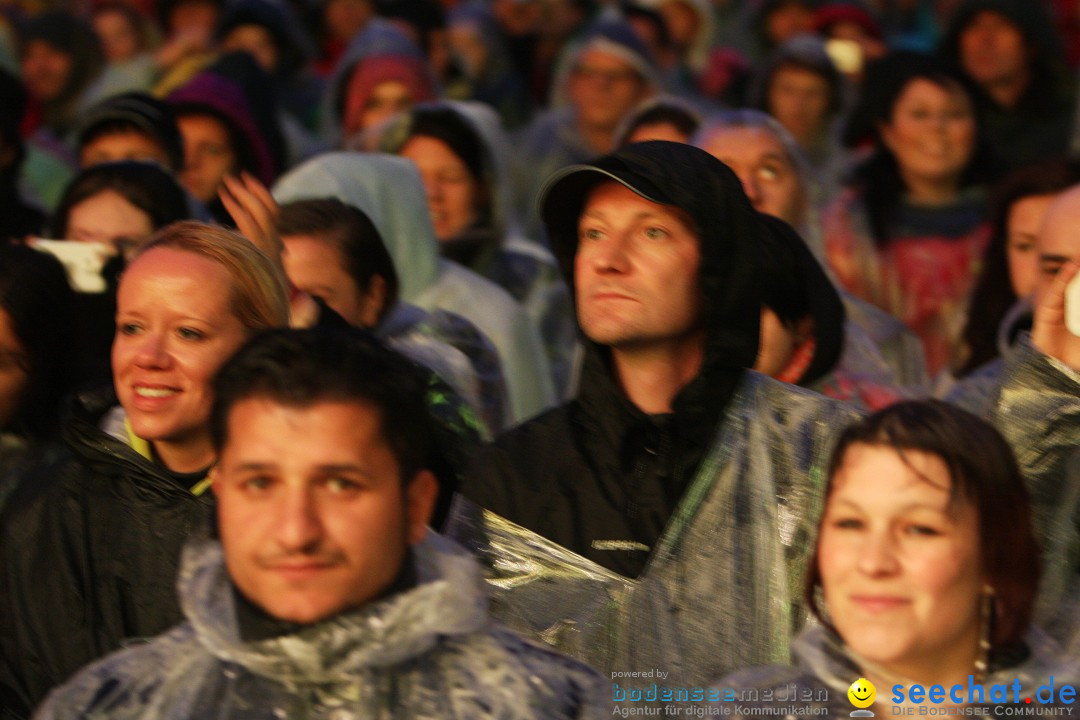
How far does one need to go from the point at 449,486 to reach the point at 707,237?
→ 826mm

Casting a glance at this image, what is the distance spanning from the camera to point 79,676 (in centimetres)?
327

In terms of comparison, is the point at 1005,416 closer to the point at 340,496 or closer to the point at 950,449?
the point at 950,449

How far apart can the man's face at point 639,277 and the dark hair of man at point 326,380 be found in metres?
1.00

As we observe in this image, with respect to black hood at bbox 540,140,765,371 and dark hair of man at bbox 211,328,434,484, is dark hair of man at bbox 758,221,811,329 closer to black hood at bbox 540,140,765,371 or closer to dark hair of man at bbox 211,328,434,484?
black hood at bbox 540,140,765,371

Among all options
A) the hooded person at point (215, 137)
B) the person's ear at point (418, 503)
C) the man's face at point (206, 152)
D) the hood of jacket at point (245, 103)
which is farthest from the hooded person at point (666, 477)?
the hood of jacket at point (245, 103)

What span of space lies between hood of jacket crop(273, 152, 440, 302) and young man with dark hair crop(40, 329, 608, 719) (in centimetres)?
314

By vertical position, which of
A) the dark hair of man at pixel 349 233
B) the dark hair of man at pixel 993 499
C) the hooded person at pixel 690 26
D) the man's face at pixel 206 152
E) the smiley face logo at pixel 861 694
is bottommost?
the smiley face logo at pixel 861 694

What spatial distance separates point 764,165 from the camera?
6.35 metres

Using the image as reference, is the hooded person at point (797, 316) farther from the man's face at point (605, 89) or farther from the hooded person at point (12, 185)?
the man's face at point (605, 89)

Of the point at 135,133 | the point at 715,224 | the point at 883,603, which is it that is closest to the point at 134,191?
the point at 135,133

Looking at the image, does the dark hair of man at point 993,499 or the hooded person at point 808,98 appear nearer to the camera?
the dark hair of man at point 993,499

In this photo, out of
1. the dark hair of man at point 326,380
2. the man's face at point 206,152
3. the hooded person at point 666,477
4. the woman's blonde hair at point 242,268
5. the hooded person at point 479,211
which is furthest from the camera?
the man's face at point 206,152

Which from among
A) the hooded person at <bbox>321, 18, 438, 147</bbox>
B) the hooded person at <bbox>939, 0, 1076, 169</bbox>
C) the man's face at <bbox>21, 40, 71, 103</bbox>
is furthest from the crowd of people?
the man's face at <bbox>21, 40, 71, 103</bbox>

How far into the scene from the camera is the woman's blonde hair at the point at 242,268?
422 centimetres
